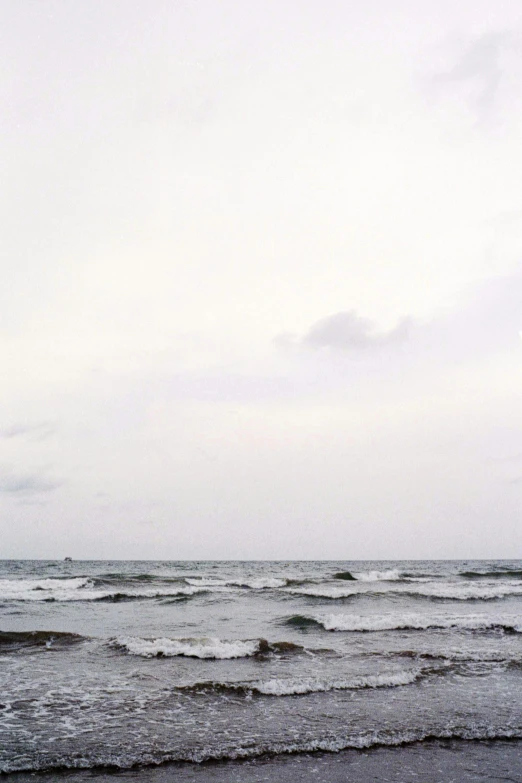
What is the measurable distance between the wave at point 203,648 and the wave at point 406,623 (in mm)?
4229

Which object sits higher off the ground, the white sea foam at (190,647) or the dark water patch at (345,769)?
the dark water patch at (345,769)

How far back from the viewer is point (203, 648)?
46.4 ft

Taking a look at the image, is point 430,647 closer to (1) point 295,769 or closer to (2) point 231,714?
(2) point 231,714

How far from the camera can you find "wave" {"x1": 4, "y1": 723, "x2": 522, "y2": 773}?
22.9ft

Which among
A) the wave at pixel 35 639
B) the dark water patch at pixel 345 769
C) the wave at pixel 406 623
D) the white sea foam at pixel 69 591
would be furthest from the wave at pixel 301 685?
the white sea foam at pixel 69 591

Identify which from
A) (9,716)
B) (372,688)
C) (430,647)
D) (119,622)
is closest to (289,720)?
(372,688)

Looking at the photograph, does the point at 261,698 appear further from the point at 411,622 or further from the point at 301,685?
the point at 411,622

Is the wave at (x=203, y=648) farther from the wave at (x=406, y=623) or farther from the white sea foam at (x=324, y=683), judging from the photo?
the wave at (x=406, y=623)

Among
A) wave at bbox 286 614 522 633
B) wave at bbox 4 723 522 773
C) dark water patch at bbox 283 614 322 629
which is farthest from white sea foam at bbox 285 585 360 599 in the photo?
wave at bbox 4 723 522 773

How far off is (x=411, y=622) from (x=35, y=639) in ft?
39.7

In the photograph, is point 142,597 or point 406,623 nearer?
point 406,623

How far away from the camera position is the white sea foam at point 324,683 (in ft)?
34.5

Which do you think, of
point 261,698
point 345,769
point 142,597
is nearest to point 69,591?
point 142,597

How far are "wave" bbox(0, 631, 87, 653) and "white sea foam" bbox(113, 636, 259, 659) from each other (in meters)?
1.49
